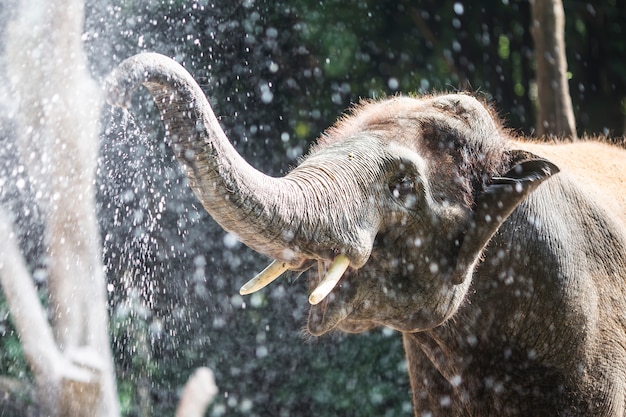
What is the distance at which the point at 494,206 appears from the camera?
94.9 inches

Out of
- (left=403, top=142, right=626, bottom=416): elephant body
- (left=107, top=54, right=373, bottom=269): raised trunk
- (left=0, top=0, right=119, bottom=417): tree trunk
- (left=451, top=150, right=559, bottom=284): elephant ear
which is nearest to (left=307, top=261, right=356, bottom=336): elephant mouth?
(left=107, top=54, right=373, bottom=269): raised trunk

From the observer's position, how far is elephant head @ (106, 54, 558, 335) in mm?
1938

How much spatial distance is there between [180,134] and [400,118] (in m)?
0.85

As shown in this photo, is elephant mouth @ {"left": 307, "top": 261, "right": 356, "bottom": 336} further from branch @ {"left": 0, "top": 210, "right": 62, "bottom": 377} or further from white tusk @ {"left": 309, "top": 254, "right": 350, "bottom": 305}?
branch @ {"left": 0, "top": 210, "right": 62, "bottom": 377}

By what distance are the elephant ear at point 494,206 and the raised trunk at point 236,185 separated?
324 millimetres

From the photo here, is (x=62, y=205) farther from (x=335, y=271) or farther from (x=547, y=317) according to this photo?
(x=547, y=317)

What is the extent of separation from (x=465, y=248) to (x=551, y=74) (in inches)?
111


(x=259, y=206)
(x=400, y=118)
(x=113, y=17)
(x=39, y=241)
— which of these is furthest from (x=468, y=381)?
(x=113, y=17)

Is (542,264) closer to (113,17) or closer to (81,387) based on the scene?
(81,387)

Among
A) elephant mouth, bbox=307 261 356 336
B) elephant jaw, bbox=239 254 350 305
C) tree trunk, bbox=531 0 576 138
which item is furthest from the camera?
tree trunk, bbox=531 0 576 138

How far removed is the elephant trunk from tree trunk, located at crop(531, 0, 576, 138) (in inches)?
→ 117

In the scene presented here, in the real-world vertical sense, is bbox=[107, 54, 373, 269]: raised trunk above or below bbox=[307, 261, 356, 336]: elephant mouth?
above

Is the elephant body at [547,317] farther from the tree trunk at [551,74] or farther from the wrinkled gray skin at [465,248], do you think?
the tree trunk at [551,74]

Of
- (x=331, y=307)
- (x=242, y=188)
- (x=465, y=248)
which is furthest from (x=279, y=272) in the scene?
(x=465, y=248)
